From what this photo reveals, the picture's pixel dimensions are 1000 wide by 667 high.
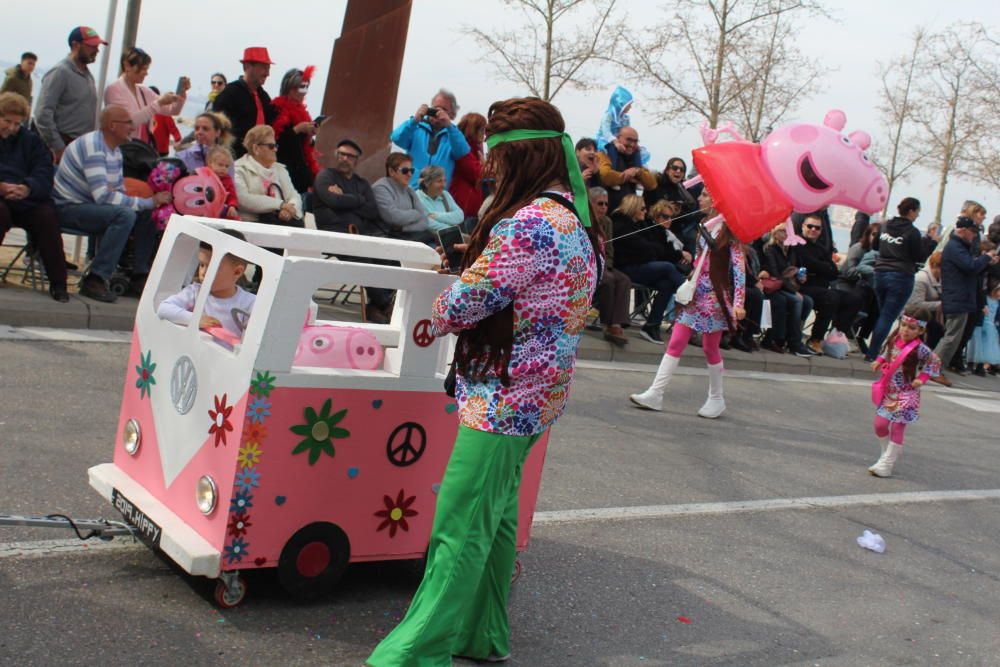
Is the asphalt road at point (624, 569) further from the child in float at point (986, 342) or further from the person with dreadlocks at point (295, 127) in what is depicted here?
the child in float at point (986, 342)

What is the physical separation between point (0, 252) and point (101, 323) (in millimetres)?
3033

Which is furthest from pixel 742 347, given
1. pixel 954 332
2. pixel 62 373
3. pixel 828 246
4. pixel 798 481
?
pixel 62 373

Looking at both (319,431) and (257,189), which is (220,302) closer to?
(319,431)

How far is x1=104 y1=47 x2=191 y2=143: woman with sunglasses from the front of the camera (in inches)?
458

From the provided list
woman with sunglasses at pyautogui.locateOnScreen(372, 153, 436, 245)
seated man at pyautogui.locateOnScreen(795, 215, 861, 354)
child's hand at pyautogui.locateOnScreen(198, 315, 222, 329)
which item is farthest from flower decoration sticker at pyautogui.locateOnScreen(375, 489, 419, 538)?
seated man at pyautogui.locateOnScreen(795, 215, 861, 354)

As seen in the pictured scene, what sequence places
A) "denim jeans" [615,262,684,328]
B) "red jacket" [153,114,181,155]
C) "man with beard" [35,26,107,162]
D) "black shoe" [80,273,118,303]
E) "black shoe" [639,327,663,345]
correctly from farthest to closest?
"denim jeans" [615,262,684,328] < "black shoe" [639,327,663,345] < "red jacket" [153,114,181,155] < "man with beard" [35,26,107,162] < "black shoe" [80,273,118,303]

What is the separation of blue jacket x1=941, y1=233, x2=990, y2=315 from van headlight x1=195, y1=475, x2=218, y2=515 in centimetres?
1370

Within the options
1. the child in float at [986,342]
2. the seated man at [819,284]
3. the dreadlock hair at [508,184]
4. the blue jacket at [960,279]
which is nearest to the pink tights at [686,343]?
the dreadlock hair at [508,184]

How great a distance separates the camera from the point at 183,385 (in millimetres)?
4582

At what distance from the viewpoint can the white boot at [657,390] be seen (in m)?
9.92

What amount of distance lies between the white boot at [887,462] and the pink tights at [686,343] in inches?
61.4

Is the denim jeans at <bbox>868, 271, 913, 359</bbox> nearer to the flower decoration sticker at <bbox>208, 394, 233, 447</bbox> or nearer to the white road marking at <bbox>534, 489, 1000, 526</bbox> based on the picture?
the white road marking at <bbox>534, 489, 1000, 526</bbox>

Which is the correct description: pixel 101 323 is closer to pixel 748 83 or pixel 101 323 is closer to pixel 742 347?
pixel 742 347

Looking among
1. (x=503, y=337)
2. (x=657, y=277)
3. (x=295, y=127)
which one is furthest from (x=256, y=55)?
(x=503, y=337)
